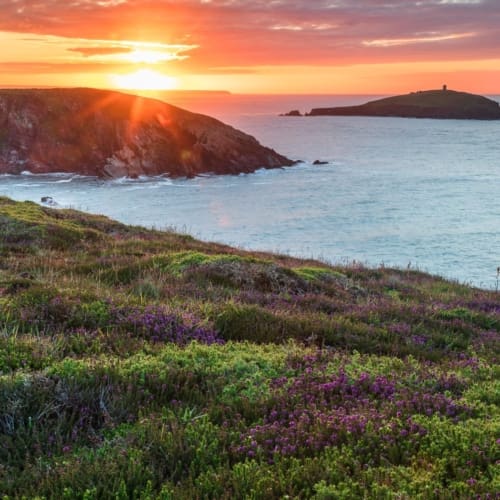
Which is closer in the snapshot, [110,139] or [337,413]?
[337,413]

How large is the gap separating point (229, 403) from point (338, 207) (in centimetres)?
6448

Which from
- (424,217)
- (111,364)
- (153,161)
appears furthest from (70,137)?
(111,364)

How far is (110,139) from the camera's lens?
314 feet

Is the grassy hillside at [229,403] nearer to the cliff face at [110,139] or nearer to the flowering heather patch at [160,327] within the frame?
the flowering heather patch at [160,327]

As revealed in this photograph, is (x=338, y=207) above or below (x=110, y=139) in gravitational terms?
below

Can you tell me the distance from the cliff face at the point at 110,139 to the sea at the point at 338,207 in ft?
14.9

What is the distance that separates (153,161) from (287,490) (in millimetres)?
95180

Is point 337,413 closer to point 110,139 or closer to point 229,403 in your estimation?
point 229,403

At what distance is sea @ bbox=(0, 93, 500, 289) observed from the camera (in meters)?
45.2

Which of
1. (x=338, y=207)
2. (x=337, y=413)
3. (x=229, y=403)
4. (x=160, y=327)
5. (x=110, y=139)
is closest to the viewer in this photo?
(x=337, y=413)

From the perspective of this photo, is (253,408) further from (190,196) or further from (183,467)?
(190,196)

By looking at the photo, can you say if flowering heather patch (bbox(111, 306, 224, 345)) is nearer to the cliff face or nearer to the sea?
the sea

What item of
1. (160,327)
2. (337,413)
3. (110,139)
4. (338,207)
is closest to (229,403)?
(337,413)

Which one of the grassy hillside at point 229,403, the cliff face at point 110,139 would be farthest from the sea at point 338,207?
the grassy hillside at point 229,403
